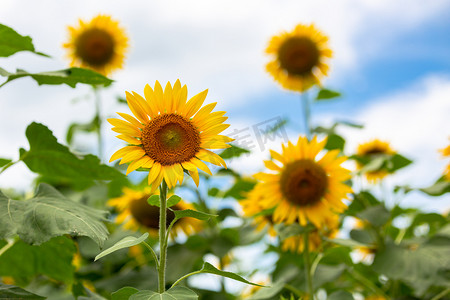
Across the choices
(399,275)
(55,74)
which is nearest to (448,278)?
(399,275)

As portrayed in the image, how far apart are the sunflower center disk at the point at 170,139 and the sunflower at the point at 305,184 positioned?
64cm

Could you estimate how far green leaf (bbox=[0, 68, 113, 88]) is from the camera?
1.35m

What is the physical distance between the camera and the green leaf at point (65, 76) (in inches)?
53.1

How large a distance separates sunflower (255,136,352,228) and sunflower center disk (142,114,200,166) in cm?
64

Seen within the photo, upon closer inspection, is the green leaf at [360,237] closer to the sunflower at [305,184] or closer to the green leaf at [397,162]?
the sunflower at [305,184]


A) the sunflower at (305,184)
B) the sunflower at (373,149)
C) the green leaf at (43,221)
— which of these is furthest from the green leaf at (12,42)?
the sunflower at (373,149)

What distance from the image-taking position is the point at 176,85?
A: 111cm

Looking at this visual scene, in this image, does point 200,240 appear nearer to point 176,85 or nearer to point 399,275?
point 399,275

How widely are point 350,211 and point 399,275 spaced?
294 millimetres

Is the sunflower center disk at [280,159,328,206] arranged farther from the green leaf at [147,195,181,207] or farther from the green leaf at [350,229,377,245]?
the green leaf at [147,195,181,207]

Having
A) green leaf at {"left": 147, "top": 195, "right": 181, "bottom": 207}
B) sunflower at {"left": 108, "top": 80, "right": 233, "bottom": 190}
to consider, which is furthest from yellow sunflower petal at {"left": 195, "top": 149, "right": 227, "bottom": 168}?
green leaf at {"left": 147, "top": 195, "right": 181, "bottom": 207}

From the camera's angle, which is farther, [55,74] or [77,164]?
[77,164]

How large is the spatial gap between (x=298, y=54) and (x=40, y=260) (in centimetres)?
177

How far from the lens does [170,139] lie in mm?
1099
